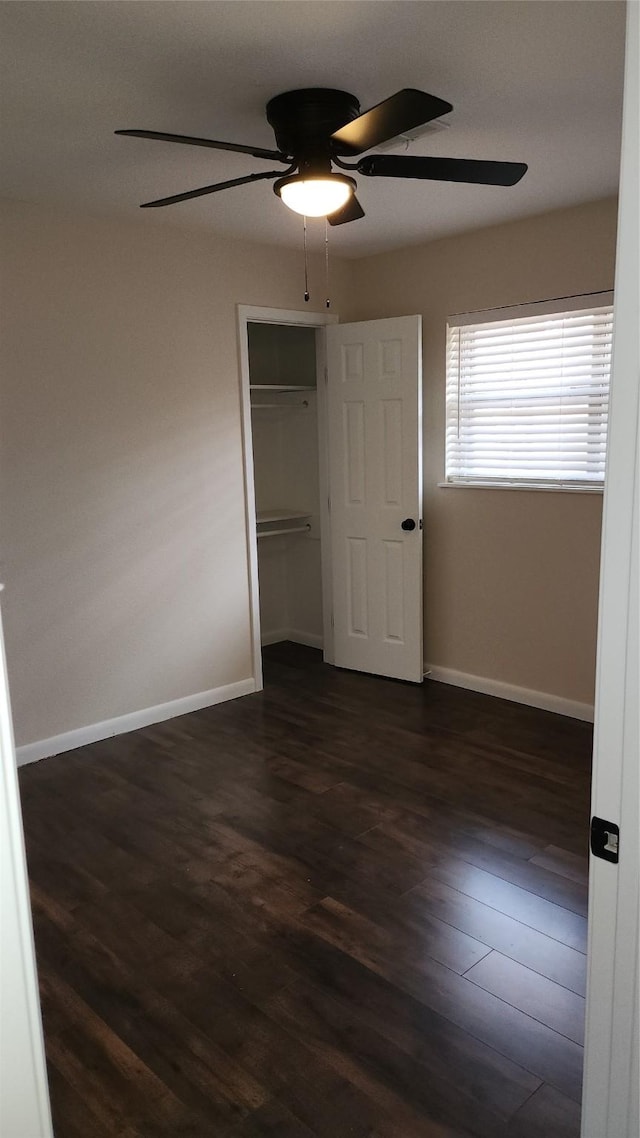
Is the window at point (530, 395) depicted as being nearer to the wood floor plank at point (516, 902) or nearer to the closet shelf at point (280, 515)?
the closet shelf at point (280, 515)

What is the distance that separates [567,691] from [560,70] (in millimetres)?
2916

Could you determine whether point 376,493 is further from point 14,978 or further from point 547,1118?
point 14,978

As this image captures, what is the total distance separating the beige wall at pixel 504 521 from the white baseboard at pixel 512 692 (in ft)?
0.12

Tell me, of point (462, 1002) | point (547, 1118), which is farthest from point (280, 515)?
point (547, 1118)

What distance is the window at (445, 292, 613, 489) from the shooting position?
386 cm

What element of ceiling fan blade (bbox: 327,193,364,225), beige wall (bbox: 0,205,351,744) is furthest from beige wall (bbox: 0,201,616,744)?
ceiling fan blade (bbox: 327,193,364,225)

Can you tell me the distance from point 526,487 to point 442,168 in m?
2.14

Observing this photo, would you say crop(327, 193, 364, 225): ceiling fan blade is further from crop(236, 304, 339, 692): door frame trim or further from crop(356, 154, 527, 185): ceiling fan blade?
crop(236, 304, 339, 692): door frame trim

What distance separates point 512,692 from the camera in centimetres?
444

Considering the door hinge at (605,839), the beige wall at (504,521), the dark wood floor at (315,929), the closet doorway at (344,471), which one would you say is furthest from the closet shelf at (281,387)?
the door hinge at (605,839)

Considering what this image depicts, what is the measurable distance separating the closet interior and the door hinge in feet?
13.9

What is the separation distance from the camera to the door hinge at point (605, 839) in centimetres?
109

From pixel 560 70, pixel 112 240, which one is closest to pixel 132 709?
pixel 112 240

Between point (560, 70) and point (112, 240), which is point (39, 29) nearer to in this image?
point (560, 70)
